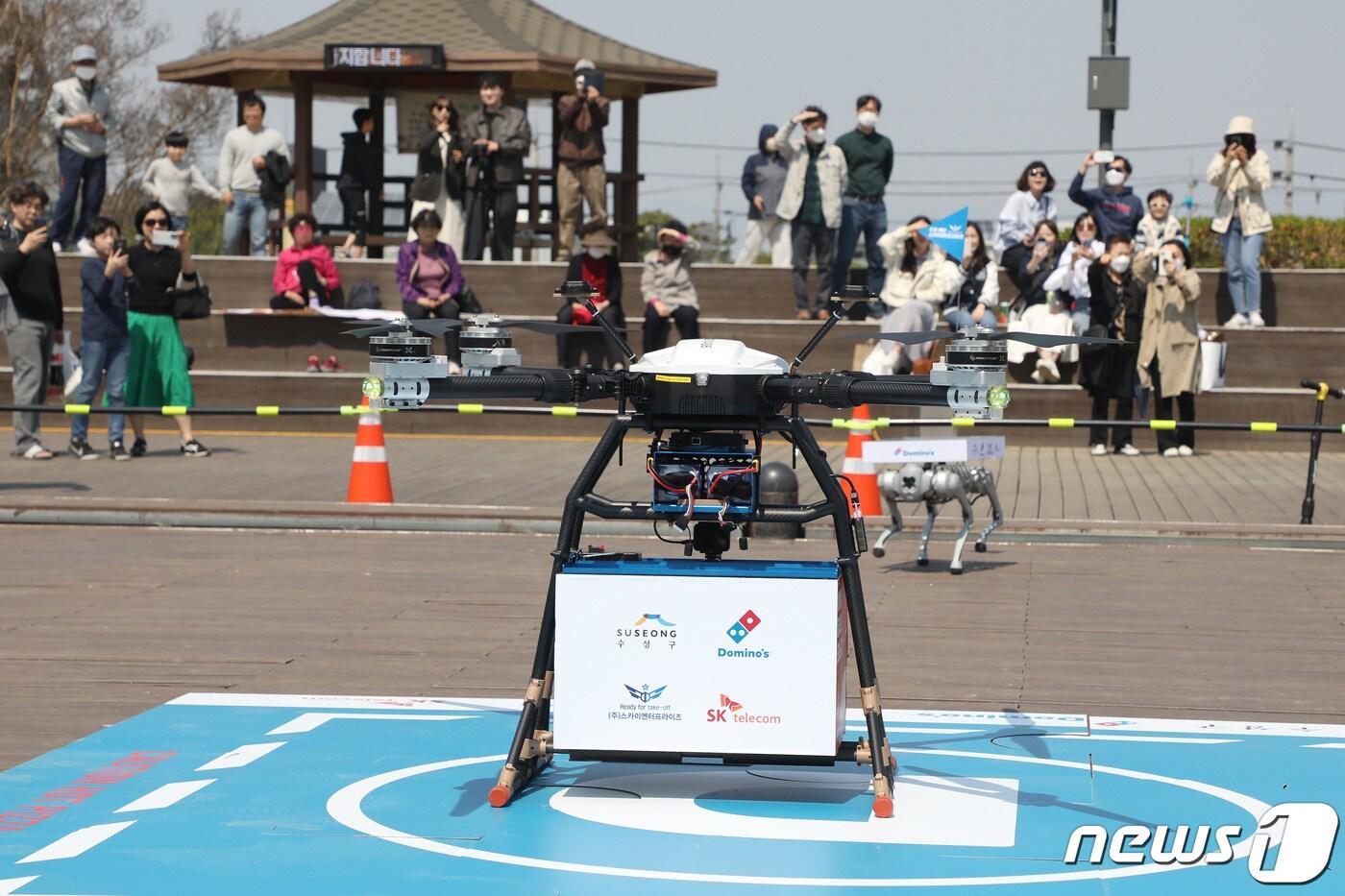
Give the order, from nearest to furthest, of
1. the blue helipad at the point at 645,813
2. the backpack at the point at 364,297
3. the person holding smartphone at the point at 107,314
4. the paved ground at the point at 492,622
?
the blue helipad at the point at 645,813
the paved ground at the point at 492,622
the person holding smartphone at the point at 107,314
the backpack at the point at 364,297

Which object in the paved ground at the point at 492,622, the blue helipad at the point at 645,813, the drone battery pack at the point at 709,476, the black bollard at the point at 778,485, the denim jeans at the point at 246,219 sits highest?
the denim jeans at the point at 246,219

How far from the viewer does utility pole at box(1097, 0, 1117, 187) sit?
22.9 metres

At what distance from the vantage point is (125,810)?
658 centimetres

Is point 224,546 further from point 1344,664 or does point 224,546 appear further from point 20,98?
point 20,98

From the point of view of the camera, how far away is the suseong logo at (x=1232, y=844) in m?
5.97

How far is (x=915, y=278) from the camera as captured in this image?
64.3ft

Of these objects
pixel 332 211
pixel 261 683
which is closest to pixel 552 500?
pixel 261 683

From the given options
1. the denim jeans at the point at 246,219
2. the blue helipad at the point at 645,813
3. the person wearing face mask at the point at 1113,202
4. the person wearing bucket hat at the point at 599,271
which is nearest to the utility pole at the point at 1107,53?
the person wearing face mask at the point at 1113,202

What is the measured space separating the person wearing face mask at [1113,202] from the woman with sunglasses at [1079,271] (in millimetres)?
312

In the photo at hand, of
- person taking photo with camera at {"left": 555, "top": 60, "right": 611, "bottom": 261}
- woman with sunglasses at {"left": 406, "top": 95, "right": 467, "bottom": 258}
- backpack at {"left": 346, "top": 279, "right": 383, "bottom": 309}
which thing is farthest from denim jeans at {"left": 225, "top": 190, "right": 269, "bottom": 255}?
person taking photo with camera at {"left": 555, "top": 60, "right": 611, "bottom": 261}

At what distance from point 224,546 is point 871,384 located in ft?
28.5

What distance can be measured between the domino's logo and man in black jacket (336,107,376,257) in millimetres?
22066

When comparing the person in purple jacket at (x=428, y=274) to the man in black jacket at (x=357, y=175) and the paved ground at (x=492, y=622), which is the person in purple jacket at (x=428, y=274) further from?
the paved ground at (x=492, y=622)

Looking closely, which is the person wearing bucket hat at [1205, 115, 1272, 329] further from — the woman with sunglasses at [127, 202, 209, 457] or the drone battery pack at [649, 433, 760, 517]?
the drone battery pack at [649, 433, 760, 517]
